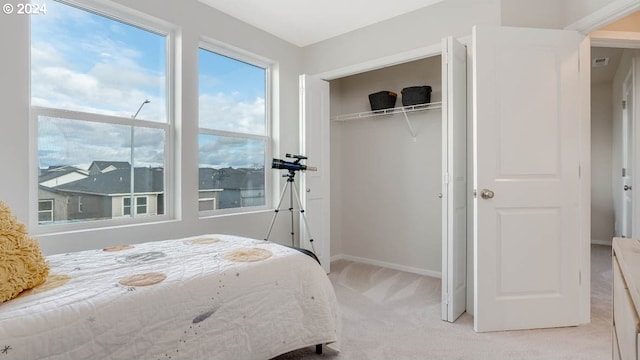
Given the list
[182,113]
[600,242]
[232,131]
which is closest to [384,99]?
[232,131]

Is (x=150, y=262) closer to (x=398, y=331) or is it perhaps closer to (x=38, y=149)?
(x=38, y=149)

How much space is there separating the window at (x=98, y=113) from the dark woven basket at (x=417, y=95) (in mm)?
2311

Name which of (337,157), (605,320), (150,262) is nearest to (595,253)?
(605,320)

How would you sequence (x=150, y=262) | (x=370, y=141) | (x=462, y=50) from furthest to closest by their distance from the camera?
(x=370, y=141) → (x=462, y=50) → (x=150, y=262)

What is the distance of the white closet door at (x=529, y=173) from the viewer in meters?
2.24

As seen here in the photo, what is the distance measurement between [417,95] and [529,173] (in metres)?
1.48

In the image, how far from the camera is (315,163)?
352 centimetres

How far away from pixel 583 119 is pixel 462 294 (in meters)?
1.54

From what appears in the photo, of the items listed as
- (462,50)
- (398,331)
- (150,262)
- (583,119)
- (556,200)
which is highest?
(462,50)

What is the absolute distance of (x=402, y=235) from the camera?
375 centimetres

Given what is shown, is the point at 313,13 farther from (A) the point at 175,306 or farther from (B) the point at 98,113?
(A) the point at 175,306

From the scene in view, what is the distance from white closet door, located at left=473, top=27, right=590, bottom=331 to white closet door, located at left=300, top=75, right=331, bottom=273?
1658mm

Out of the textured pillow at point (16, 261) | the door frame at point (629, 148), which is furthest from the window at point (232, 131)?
the door frame at point (629, 148)

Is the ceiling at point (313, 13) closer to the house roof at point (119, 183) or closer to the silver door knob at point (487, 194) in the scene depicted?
the house roof at point (119, 183)
